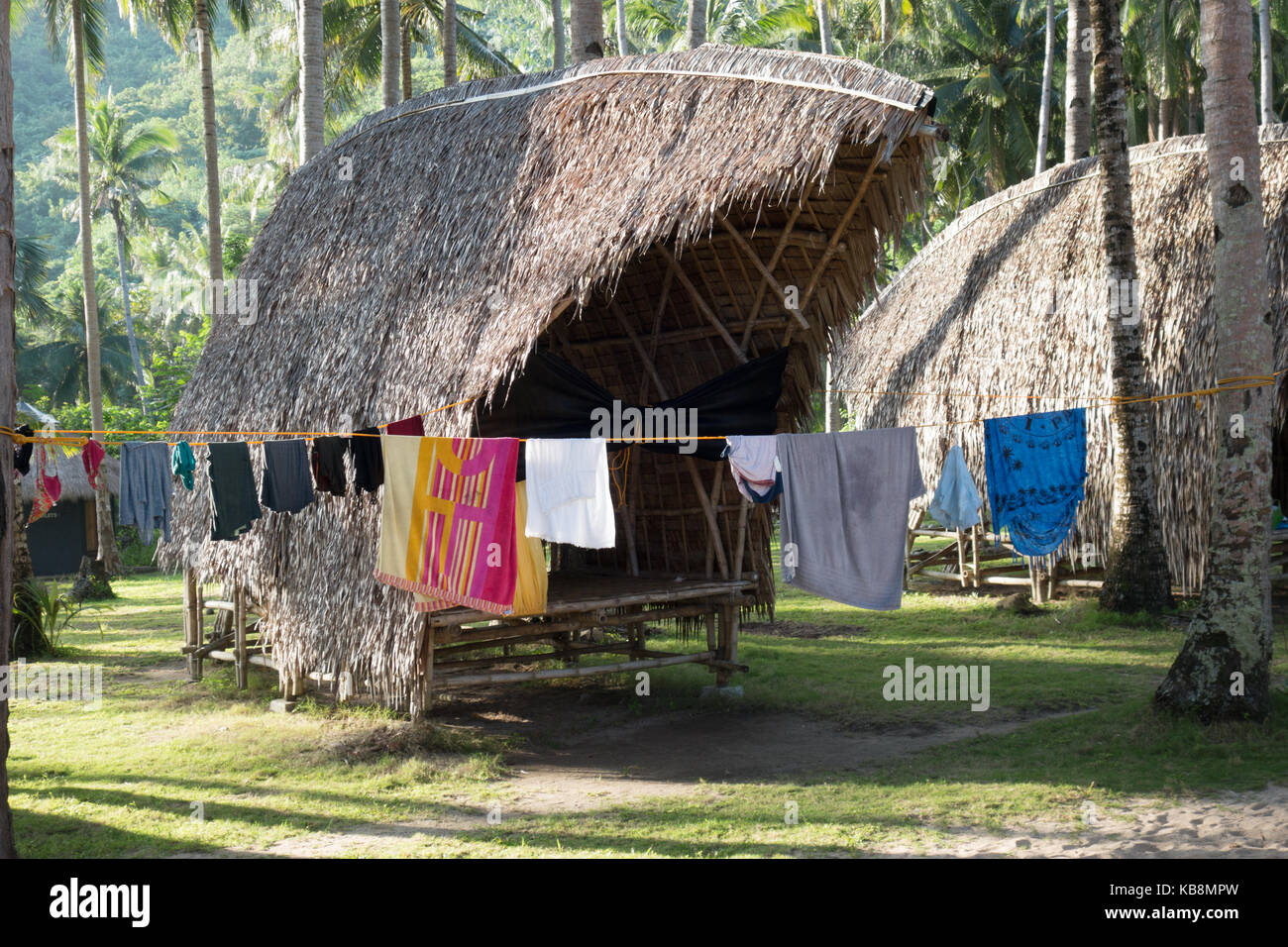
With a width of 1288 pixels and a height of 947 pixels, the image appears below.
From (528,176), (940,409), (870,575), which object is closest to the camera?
(870,575)

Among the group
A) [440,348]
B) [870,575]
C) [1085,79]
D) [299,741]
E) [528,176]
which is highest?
[1085,79]

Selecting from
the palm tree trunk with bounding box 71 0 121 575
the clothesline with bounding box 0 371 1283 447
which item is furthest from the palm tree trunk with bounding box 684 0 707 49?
the palm tree trunk with bounding box 71 0 121 575

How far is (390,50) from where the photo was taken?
16.4m

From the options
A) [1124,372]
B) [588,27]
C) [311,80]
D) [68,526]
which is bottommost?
[68,526]

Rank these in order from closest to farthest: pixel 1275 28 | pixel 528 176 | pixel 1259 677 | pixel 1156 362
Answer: pixel 1259 677, pixel 528 176, pixel 1156 362, pixel 1275 28

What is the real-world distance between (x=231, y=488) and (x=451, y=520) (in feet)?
8.17

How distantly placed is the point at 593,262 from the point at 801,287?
2457mm

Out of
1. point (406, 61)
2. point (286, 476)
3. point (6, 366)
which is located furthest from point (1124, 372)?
point (406, 61)

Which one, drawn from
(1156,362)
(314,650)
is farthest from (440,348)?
(1156,362)

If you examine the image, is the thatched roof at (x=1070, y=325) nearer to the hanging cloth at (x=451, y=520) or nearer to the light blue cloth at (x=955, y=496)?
the light blue cloth at (x=955, y=496)

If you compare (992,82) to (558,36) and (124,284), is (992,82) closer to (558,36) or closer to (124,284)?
(558,36)

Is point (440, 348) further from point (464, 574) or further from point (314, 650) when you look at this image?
point (314, 650)

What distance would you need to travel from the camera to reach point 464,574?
24.4ft

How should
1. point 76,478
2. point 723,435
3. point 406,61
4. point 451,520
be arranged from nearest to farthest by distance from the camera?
point 451,520, point 723,435, point 406,61, point 76,478
